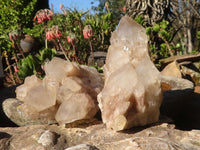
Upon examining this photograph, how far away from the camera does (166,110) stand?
162 centimetres

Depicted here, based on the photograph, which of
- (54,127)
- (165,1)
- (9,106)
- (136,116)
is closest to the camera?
(136,116)

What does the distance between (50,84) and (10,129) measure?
1.15 feet

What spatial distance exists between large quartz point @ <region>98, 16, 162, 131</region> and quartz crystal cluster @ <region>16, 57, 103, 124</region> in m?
0.13

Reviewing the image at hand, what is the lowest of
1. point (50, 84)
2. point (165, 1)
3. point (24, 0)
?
point (50, 84)

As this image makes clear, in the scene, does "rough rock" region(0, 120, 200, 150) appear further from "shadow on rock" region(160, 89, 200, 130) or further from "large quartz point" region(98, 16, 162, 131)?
"shadow on rock" region(160, 89, 200, 130)

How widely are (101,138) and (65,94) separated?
362 mm

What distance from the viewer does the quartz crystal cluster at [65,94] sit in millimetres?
1228

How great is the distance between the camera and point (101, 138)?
1093mm

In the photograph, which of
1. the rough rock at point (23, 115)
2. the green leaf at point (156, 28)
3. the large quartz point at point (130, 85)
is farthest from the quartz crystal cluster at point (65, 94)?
the green leaf at point (156, 28)

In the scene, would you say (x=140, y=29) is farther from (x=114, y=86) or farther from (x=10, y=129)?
(x=10, y=129)

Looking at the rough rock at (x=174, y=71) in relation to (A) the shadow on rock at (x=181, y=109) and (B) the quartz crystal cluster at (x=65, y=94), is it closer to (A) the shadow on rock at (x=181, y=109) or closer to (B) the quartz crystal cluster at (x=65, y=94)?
(A) the shadow on rock at (x=181, y=109)

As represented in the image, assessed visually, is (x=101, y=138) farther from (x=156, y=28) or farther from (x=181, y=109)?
(x=156, y=28)

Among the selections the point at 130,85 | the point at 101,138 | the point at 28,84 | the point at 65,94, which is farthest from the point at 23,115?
the point at 130,85


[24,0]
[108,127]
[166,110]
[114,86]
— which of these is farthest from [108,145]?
[24,0]
